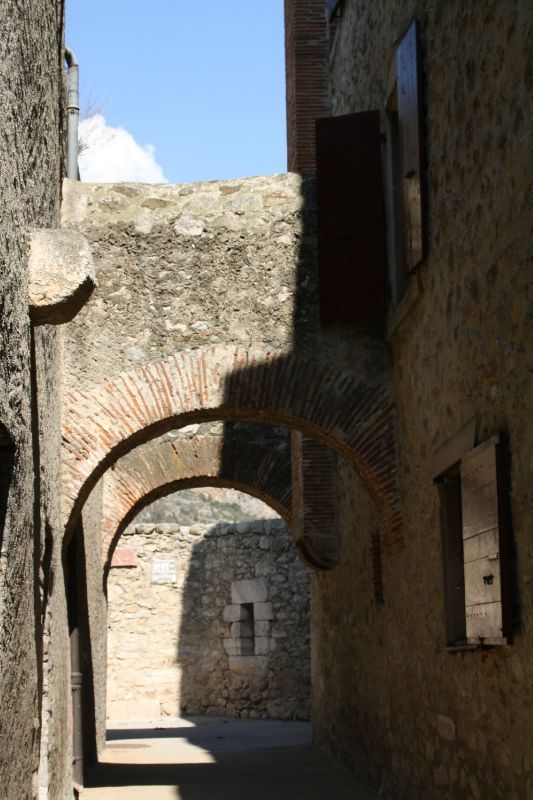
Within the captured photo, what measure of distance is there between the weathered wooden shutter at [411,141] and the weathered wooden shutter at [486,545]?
1.78 metres

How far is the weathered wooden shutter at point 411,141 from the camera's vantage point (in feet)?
21.6

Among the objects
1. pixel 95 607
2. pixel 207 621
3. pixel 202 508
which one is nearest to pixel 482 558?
pixel 95 607

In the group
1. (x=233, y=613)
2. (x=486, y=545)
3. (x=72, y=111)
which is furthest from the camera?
(x=233, y=613)

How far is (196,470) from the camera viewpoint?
43.2 feet

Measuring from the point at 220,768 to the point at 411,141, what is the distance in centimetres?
661

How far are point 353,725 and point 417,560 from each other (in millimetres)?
3293

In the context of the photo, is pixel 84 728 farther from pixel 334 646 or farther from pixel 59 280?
pixel 59 280

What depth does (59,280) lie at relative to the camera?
5.06 m

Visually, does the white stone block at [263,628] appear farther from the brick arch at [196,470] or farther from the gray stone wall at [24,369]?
the gray stone wall at [24,369]

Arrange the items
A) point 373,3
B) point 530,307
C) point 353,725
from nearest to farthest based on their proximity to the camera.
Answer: point 530,307
point 373,3
point 353,725

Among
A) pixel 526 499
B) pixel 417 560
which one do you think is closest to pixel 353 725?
pixel 417 560

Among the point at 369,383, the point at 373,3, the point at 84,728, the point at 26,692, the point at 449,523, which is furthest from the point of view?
the point at 84,728

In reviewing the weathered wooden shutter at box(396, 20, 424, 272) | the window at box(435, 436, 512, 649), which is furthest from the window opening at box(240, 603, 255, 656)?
the window at box(435, 436, 512, 649)

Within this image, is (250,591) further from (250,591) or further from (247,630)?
(247,630)
